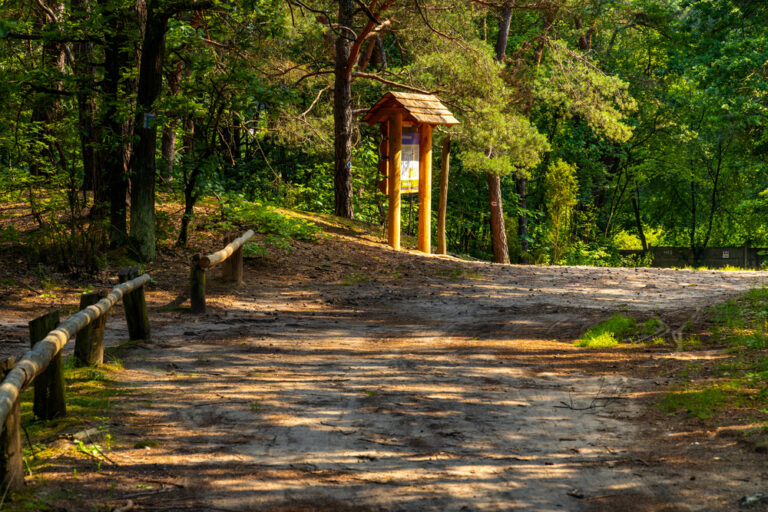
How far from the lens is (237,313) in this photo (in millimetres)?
10055

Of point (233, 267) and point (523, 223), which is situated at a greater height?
point (523, 223)

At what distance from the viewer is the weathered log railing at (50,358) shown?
3869mm

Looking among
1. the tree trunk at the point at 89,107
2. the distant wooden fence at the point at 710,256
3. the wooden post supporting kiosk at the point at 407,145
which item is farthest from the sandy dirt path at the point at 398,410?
the distant wooden fence at the point at 710,256

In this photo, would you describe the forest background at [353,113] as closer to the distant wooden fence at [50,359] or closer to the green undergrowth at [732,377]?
the distant wooden fence at [50,359]

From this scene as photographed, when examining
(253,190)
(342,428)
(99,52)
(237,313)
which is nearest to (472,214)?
(253,190)

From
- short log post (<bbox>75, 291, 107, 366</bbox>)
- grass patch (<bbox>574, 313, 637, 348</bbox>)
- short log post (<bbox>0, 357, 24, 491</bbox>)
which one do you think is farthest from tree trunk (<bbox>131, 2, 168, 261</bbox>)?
short log post (<bbox>0, 357, 24, 491</bbox>)

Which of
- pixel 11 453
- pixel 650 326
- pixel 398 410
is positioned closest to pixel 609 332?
pixel 650 326

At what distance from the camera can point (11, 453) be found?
391cm

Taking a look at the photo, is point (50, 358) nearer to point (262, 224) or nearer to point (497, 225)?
point (262, 224)

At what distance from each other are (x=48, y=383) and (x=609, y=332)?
231 inches

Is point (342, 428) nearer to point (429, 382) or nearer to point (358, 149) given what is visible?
point (429, 382)

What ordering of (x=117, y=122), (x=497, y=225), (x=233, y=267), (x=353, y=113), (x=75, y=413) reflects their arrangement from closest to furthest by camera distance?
(x=75, y=413), (x=233, y=267), (x=117, y=122), (x=353, y=113), (x=497, y=225)

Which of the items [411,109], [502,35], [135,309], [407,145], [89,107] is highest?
[502,35]

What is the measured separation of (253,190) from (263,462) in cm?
2072
